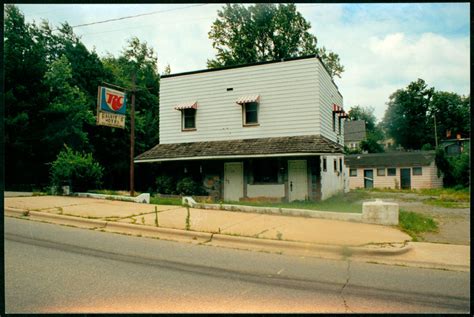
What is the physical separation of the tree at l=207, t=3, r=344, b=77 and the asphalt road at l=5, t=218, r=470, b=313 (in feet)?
112

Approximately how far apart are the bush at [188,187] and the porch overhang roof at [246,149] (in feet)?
3.87

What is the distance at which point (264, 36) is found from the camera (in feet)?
129

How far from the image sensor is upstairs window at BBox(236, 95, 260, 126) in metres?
17.3

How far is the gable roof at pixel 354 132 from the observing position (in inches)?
2407

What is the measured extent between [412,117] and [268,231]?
211 ft

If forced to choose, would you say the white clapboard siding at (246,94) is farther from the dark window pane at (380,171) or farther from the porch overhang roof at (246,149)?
the dark window pane at (380,171)

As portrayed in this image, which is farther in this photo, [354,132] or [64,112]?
[354,132]

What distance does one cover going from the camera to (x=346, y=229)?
9211 mm

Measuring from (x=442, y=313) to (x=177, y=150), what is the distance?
15.5 m

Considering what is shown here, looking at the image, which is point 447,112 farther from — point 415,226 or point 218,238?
point 218,238

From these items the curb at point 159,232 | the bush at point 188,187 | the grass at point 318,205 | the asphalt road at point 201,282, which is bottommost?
the asphalt road at point 201,282

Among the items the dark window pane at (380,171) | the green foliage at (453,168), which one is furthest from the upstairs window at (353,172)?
the green foliage at (453,168)

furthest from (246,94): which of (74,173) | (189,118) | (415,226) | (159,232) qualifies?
(159,232)


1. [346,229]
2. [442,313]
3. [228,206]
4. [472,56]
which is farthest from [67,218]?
[472,56]
